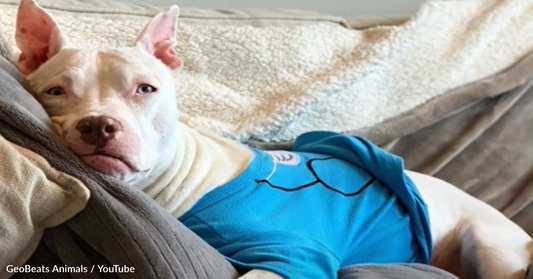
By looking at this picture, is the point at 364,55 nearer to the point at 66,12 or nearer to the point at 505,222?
the point at 505,222

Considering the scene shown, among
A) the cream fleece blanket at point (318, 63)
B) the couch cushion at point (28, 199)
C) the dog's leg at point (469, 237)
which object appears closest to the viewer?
the couch cushion at point (28, 199)

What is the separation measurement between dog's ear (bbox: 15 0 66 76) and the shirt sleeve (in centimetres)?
49

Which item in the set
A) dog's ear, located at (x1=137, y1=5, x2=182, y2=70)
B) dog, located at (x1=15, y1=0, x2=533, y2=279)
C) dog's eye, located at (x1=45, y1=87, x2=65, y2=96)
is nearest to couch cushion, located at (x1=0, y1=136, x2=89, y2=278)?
dog, located at (x1=15, y1=0, x2=533, y2=279)

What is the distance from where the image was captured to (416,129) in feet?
6.56

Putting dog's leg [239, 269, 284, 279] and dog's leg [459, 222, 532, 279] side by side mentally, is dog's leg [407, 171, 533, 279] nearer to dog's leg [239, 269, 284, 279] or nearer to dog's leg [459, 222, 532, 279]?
dog's leg [459, 222, 532, 279]

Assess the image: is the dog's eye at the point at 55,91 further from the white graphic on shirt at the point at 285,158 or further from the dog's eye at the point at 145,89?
the white graphic on shirt at the point at 285,158

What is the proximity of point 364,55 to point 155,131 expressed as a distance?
0.88 m

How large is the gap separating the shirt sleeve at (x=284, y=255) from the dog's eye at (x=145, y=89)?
31 cm

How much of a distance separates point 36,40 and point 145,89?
239 millimetres

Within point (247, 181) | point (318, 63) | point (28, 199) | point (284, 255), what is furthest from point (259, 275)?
point (318, 63)

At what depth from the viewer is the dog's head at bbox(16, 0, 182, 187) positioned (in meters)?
1.14

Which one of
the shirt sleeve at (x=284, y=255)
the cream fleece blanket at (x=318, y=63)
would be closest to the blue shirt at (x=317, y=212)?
the shirt sleeve at (x=284, y=255)

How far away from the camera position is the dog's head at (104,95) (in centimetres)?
114

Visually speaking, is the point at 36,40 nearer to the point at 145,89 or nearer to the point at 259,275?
the point at 145,89
